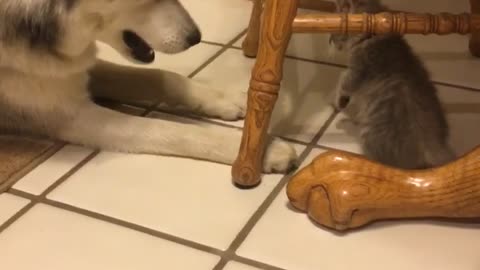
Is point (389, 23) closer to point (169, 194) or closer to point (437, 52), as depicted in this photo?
point (169, 194)

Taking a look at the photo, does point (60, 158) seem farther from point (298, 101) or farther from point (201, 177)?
point (298, 101)

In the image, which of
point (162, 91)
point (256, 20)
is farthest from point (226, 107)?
point (256, 20)

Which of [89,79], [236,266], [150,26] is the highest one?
[150,26]

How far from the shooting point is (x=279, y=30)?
93cm

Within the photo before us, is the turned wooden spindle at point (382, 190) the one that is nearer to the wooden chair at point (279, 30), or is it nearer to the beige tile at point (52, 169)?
the wooden chair at point (279, 30)

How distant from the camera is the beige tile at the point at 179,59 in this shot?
1459 mm

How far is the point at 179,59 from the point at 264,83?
575mm

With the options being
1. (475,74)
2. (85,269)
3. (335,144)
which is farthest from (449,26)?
(85,269)

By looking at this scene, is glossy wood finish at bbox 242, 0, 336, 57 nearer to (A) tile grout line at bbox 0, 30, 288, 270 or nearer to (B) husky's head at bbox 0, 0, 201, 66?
(B) husky's head at bbox 0, 0, 201, 66

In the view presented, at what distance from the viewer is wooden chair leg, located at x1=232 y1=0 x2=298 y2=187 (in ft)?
3.03

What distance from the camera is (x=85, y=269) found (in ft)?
2.98

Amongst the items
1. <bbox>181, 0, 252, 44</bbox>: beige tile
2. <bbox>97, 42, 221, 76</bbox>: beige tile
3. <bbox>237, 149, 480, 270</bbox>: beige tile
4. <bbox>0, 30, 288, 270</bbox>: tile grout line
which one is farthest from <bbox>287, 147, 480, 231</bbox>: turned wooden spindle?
<bbox>181, 0, 252, 44</bbox>: beige tile

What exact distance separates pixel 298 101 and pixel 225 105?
15 centimetres

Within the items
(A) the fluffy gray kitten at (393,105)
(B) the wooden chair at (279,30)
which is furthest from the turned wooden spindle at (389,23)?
(A) the fluffy gray kitten at (393,105)
